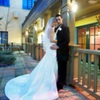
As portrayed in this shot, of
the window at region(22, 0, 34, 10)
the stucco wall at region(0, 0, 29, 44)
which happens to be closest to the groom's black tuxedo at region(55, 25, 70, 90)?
the stucco wall at region(0, 0, 29, 44)

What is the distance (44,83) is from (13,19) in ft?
46.5

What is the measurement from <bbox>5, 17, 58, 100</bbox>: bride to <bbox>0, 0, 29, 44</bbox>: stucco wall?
43.5 feet

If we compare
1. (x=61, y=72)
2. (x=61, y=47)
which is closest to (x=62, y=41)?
(x=61, y=47)

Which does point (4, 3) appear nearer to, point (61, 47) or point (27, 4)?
point (27, 4)

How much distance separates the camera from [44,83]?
10.9ft

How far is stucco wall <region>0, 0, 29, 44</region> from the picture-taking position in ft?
53.1

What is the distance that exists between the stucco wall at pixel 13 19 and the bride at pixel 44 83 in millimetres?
13266

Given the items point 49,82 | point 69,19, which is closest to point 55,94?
point 49,82

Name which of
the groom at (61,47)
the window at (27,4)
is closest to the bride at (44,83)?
the groom at (61,47)

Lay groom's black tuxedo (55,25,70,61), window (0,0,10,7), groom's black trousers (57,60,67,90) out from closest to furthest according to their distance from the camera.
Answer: groom's black tuxedo (55,25,70,61) < groom's black trousers (57,60,67,90) < window (0,0,10,7)

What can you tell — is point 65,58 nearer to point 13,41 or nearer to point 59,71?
point 59,71

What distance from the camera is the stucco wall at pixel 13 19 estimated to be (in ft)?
53.1

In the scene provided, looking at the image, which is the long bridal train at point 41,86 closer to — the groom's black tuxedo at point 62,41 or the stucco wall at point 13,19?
the groom's black tuxedo at point 62,41

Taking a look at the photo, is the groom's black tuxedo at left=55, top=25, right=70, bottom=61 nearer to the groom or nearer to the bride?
the groom
